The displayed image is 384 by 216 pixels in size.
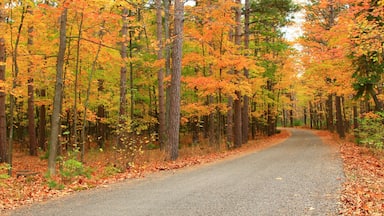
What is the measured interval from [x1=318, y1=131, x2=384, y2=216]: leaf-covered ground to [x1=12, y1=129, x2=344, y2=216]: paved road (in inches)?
9.1

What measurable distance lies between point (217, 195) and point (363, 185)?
3742 millimetres

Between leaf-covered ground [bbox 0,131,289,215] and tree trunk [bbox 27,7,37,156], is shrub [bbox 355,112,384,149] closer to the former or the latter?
leaf-covered ground [bbox 0,131,289,215]

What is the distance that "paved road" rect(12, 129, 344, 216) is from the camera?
5.82 metres

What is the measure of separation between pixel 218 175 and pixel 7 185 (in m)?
5.67

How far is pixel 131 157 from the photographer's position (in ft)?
39.8

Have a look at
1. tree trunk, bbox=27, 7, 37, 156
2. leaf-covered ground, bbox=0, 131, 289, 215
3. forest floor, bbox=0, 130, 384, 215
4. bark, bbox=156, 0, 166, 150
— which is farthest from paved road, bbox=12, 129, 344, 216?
tree trunk, bbox=27, 7, 37, 156

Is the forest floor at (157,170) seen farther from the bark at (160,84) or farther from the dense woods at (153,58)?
the bark at (160,84)

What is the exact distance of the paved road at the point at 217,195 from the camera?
5820mm

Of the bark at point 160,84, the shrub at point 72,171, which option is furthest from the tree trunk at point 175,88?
the shrub at point 72,171

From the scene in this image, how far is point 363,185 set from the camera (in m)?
7.85

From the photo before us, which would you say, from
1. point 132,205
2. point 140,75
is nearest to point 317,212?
point 132,205

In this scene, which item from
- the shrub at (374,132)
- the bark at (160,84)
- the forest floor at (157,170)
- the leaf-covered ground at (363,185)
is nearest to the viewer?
the leaf-covered ground at (363,185)

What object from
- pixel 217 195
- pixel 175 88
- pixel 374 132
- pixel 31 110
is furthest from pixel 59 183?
pixel 374 132

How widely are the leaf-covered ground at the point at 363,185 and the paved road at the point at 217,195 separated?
23cm
